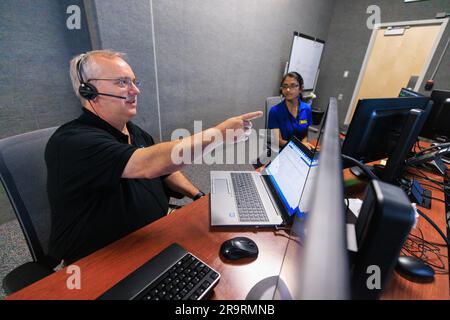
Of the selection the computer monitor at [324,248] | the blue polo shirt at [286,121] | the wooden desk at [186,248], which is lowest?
the wooden desk at [186,248]

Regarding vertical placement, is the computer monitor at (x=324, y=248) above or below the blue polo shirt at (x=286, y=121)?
above

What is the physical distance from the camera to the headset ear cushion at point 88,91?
2.78ft

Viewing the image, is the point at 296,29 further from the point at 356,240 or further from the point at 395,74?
the point at 356,240

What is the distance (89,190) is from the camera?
72 cm

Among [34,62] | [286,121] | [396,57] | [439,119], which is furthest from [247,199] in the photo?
[396,57]

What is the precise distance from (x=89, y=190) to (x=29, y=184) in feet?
0.78

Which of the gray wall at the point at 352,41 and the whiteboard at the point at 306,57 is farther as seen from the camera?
the whiteboard at the point at 306,57

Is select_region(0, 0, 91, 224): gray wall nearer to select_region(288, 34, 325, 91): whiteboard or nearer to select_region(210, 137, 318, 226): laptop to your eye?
select_region(210, 137, 318, 226): laptop

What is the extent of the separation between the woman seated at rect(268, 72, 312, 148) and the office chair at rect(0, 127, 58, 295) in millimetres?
1641

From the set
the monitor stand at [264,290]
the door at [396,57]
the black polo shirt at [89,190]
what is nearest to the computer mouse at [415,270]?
the monitor stand at [264,290]

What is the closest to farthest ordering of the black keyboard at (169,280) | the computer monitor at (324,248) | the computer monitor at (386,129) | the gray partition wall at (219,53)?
the computer monitor at (324,248), the black keyboard at (169,280), the computer monitor at (386,129), the gray partition wall at (219,53)

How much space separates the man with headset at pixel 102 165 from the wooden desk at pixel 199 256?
0.14m

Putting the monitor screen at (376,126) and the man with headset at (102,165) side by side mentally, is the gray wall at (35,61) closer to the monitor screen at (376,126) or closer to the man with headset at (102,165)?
the man with headset at (102,165)
